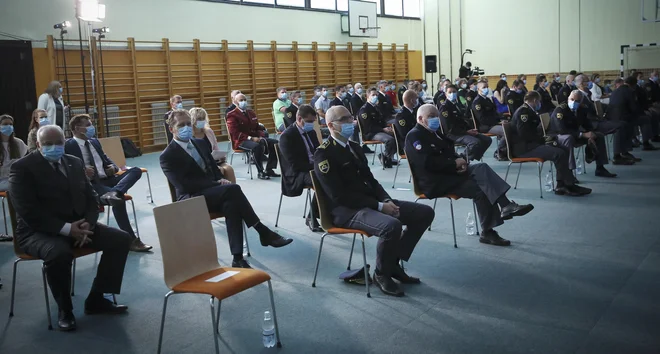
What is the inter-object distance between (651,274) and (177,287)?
10.4 feet

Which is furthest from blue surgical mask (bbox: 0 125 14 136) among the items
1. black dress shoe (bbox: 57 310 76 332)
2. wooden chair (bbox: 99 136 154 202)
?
black dress shoe (bbox: 57 310 76 332)

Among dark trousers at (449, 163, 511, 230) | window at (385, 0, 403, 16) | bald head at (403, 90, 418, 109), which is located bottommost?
dark trousers at (449, 163, 511, 230)

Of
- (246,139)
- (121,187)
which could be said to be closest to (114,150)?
(121,187)

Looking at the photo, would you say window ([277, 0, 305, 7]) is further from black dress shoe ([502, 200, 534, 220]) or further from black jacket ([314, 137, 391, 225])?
black jacket ([314, 137, 391, 225])

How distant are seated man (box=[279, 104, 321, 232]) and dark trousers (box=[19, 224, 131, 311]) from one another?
2.12 m

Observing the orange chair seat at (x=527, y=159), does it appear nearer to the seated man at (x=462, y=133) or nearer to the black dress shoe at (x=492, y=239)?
the seated man at (x=462, y=133)

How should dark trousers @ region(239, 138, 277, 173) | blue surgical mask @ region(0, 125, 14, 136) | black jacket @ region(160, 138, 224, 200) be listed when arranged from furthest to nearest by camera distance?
dark trousers @ region(239, 138, 277, 173), blue surgical mask @ region(0, 125, 14, 136), black jacket @ region(160, 138, 224, 200)

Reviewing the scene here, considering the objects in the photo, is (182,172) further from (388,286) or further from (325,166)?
(388,286)

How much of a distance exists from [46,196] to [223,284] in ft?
4.75

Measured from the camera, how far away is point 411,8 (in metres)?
19.8

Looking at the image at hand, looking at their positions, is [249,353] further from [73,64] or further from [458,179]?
[73,64]

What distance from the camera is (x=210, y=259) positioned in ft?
11.1

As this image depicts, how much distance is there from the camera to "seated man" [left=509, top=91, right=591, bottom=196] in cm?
673

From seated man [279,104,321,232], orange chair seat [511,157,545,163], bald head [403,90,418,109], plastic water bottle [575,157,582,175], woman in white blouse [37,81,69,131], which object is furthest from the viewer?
woman in white blouse [37,81,69,131]
